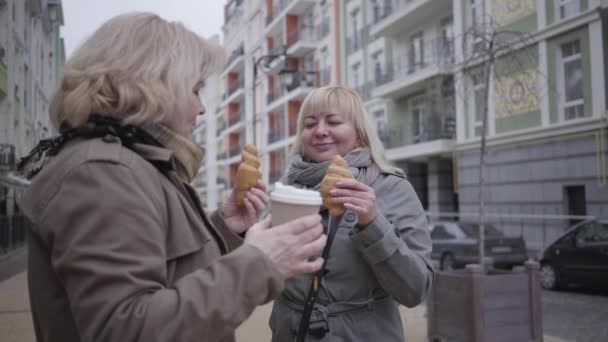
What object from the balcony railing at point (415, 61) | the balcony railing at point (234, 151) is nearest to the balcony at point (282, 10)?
the balcony railing at point (415, 61)

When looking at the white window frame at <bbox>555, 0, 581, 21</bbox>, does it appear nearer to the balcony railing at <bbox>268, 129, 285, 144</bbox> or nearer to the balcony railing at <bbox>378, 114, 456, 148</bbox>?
the balcony railing at <bbox>378, 114, 456, 148</bbox>

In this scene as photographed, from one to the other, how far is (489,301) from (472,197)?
15.1 m

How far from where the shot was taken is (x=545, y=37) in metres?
15.9

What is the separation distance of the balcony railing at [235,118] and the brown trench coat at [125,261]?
5227 cm

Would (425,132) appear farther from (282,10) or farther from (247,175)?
(247,175)

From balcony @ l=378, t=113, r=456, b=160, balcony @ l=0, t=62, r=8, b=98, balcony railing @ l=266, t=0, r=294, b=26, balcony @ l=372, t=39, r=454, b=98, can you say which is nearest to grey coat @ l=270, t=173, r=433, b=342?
balcony @ l=0, t=62, r=8, b=98

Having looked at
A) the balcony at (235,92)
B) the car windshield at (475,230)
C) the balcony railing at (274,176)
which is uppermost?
the balcony at (235,92)

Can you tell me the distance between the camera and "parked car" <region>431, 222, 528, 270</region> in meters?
13.6

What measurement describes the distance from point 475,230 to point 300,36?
2509cm

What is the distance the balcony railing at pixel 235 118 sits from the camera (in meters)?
53.7

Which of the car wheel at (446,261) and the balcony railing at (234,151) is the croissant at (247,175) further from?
the balcony railing at (234,151)

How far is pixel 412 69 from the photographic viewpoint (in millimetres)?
24125

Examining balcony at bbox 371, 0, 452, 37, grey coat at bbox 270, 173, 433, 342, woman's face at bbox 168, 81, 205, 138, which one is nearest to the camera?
woman's face at bbox 168, 81, 205, 138

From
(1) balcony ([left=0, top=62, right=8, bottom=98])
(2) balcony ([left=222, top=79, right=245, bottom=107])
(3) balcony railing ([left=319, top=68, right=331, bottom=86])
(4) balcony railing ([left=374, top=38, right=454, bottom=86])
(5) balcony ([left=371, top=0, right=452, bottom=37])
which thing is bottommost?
(1) balcony ([left=0, top=62, right=8, bottom=98])
